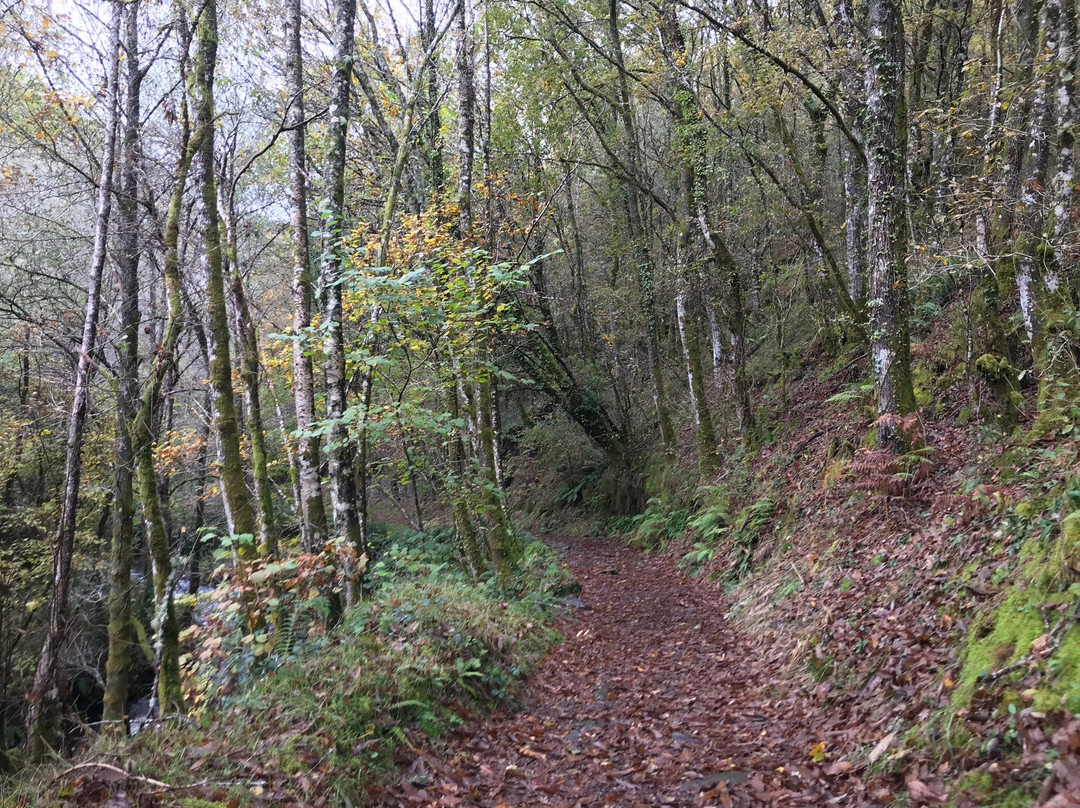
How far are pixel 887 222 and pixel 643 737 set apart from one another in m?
6.51

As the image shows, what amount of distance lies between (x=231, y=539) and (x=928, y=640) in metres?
5.55

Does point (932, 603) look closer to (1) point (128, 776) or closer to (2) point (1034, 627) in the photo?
(2) point (1034, 627)

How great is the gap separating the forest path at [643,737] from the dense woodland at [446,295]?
1906mm

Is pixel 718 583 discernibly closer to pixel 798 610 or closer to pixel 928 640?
pixel 798 610

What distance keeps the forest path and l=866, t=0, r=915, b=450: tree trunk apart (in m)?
3.60

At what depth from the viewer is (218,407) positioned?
681cm

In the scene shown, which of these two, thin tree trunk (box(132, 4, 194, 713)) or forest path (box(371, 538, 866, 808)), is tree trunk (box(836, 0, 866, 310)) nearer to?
forest path (box(371, 538, 866, 808))

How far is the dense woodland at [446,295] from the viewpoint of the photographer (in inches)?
278

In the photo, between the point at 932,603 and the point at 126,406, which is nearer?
the point at 932,603

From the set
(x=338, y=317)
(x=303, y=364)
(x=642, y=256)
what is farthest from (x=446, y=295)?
(x=642, y=256)

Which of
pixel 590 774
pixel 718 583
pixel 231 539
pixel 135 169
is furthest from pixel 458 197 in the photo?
pixel 590 774

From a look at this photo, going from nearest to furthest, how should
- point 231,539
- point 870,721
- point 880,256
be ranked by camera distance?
point 870,721
point 231,539
point 880,256

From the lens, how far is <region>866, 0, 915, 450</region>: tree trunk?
24.7 ft

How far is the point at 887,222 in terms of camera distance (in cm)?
760
